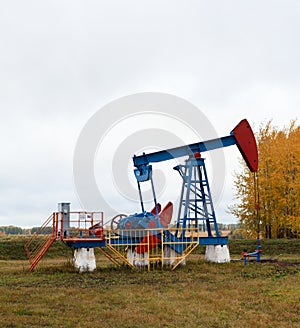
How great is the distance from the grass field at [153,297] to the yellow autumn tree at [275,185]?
36.0ft

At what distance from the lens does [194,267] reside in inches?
546

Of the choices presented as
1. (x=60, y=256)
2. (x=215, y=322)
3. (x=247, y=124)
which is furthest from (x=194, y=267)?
(x=60, y=256)

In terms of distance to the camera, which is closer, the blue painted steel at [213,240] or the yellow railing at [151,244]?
the yellow railing at [151,244]

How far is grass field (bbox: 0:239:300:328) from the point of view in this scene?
675cm

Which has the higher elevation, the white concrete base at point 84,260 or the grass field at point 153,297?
the white concrete base at point 84,260

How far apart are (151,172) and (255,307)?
24.8 ft

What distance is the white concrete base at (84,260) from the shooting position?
43.8ft

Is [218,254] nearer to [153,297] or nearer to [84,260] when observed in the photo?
[84,260]

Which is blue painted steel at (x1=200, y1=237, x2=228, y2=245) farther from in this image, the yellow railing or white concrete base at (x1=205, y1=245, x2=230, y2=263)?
the yellow railing

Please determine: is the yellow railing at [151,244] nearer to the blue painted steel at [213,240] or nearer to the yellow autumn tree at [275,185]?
the blue painted steel at [213,240]

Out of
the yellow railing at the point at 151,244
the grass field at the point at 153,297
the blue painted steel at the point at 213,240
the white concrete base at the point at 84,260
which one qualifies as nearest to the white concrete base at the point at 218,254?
the blue painted steel at the point at 213,240

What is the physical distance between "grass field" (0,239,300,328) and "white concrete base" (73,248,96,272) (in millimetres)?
225

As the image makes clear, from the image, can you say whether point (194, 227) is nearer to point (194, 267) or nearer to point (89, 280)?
point (194, 267)

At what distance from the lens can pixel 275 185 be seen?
2438 centimetres
